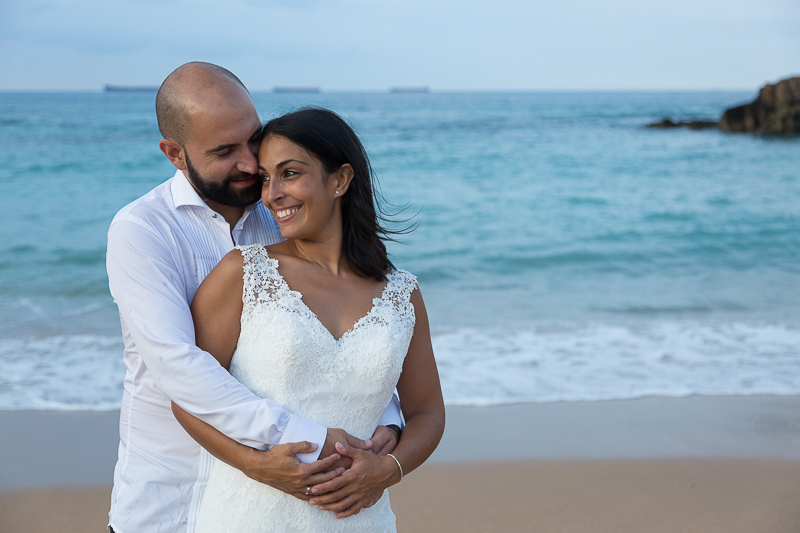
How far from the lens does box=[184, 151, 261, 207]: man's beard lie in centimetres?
226

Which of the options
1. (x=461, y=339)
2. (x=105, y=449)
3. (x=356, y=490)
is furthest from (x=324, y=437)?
(x=461, y=339)

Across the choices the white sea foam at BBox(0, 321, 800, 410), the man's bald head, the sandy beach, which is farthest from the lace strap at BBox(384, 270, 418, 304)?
the white sea foam at BBox(0, 321, 800, 410)

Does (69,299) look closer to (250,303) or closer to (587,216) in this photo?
(250,303)

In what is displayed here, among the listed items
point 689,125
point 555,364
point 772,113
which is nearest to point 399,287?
point 555,364

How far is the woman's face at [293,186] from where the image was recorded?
2.09m

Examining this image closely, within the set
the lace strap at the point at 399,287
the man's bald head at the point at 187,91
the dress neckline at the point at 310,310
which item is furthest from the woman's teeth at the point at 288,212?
the man's bald head at the point at 187,91

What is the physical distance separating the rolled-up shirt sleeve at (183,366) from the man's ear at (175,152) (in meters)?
0.47

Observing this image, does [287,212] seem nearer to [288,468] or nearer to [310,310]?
[310,310]

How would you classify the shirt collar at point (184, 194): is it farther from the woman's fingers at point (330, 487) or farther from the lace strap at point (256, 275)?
the woman's fingers at point (330, 487)

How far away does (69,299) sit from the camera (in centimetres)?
820

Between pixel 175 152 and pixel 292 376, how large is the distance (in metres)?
0.97

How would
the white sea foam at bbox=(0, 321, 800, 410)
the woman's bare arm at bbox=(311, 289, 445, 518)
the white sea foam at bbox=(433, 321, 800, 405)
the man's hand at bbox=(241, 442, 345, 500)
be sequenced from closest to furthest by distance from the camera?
the man's hand at bbox=(241, 442, 345, 500) → the woman's bare arm at bbox=(311, 289, 445, 518) → the white sea foam at bbox=(0, 321, 800, 410) → the white sea foam at bbox=(433, 321, 800, 405)

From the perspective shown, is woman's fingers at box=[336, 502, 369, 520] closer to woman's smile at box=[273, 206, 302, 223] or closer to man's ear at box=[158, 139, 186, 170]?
woman's smile at box=[273, 206, 302, 223]

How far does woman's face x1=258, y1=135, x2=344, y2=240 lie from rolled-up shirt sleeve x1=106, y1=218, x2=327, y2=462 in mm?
400
